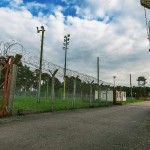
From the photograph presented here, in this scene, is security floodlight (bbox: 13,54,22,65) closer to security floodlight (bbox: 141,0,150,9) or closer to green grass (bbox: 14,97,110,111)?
green grass (bbox: 14,97,110,111)

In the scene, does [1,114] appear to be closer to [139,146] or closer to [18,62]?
[18,62]

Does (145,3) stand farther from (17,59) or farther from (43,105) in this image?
(43,105)

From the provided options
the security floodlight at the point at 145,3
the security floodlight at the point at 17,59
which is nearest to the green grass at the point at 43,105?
the security floodlight at the point at 17,59

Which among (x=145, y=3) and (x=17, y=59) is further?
(x=145, y=3)

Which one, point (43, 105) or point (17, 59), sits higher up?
point (17, 59)

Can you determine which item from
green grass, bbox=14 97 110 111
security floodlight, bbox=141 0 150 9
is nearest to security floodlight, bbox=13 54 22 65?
green grass, bbox=14 97 110 111

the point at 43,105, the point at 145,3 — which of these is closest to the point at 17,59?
the point at 43,105

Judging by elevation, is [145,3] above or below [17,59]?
above

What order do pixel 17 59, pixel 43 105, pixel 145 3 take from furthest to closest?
pixel 43 105 < pixel 145 3 < pixel 17 59

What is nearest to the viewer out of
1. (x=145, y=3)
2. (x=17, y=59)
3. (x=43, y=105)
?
(x=17, y=59)

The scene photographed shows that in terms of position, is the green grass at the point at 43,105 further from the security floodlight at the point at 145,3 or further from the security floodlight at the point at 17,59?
the security floodlight at the point at 145,3

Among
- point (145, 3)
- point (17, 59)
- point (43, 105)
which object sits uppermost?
point (145, 3)

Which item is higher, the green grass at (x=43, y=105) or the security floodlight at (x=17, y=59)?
the security floodlight at (x=17, y=59)

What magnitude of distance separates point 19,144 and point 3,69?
7.25m
